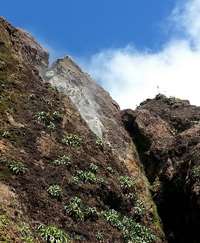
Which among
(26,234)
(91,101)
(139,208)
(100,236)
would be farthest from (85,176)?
(91,101)

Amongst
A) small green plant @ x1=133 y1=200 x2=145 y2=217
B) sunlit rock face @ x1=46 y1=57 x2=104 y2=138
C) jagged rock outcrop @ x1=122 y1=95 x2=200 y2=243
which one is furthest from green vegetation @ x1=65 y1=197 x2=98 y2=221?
sunlit rock face @ x1=46 y1=57 x2=104 y2=138

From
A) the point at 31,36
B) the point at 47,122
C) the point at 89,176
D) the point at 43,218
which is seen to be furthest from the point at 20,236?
the point at 31,36

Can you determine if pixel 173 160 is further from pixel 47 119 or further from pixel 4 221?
pixel 4 221

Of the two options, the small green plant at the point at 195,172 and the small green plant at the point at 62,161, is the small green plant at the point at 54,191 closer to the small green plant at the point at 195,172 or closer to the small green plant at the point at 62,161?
the small green plant at the point at 62,161

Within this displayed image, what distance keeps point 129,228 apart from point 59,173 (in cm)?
608

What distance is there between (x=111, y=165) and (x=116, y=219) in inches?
302

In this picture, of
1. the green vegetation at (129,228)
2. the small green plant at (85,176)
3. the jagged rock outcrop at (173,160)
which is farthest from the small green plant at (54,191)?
the jagged rock outcrop at (173,160)

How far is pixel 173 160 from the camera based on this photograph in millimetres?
44719

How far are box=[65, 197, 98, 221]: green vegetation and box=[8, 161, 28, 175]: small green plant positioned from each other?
3.58 m

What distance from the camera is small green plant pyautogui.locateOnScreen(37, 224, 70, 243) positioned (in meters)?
26.2

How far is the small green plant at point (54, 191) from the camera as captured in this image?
3133cm

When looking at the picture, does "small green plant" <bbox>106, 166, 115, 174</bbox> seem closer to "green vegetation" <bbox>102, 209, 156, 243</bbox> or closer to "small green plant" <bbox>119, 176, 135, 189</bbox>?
"small green plant" <bbox>119, 176, 135, 189</bbox>

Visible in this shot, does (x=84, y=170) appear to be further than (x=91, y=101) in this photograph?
No

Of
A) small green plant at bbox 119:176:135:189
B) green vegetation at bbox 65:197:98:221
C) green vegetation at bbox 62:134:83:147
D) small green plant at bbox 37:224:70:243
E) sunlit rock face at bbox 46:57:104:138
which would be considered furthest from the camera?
sunlit rock face at bbox 46:57:104:138
